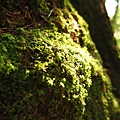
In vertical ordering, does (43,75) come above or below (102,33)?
below

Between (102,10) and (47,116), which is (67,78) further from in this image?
(102,10)

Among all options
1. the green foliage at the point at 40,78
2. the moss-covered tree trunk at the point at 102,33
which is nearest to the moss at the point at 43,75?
the green foliage at the point at 40,78

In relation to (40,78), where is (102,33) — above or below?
above

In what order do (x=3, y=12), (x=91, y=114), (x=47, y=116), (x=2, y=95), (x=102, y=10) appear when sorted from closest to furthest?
1. (x=2, y=95)
2. (x=47, y=116)
3. (x=3, y=12)
4. (x=91, y=114)
5. (x=102, y=10)

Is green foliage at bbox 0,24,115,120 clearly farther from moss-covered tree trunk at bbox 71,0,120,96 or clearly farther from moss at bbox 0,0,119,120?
moss-covered tree trunk at bbox 71,0,120,96

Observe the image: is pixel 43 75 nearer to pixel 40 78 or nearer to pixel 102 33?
pixel 40 78

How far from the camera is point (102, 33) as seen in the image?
411 centimetres

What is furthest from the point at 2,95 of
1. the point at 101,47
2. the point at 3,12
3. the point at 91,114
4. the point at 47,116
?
the point at 101,47

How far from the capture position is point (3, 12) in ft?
7.02

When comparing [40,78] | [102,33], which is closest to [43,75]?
[40,78]

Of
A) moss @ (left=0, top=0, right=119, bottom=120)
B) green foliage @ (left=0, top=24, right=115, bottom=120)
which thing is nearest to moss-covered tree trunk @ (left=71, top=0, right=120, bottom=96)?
moss @ (left=0, top=0, right=119, bottom=120)

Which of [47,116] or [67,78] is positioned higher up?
[67,78]

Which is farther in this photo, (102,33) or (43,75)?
(102,33)

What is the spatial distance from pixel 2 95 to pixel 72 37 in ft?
3.92
